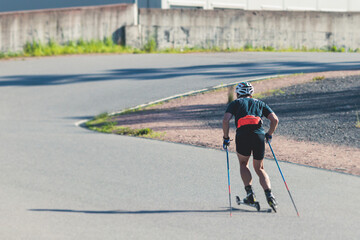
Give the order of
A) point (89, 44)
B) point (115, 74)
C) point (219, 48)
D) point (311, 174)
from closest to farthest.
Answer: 1. point (311, 174)
2. point (115, 74)
3. point (89, 44)
4. point (219, 48)

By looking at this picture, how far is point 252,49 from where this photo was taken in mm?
32531

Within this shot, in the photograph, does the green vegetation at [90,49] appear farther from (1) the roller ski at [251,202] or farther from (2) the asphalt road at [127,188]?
(1) the roller ski at [251,202]

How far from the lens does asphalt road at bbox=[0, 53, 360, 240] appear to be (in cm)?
704

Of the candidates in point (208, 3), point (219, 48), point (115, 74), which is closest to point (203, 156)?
point (115, 74)

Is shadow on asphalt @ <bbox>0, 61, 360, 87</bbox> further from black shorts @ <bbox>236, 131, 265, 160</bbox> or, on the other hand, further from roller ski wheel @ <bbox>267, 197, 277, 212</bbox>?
roller ski wheel @ <bbox>267, 197, 277, 212</bbox>

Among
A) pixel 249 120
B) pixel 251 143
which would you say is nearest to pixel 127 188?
pixel 251 143

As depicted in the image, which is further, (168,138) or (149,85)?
(149,85)

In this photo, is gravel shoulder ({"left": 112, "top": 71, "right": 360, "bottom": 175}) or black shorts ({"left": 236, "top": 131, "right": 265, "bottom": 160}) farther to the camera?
gravel shoulder ({"left": 112, "top": 71, "right": 360, "bottom": 175})

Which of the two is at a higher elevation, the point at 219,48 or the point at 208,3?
the point at 208,3

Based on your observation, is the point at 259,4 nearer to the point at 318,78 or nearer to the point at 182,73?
the point at 182,73

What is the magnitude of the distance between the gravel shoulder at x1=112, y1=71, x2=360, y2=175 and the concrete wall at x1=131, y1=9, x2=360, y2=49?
10910 mm

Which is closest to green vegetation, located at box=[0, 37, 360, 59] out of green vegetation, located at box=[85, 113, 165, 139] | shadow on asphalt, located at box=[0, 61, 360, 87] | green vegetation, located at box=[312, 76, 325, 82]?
shadow on asphalt, located at box=[0, 61, 360, 87]

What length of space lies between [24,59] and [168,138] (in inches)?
613

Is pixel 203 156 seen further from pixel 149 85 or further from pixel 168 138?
pixel 149 85
